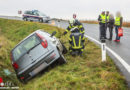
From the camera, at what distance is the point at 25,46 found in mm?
7613

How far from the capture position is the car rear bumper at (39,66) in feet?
23.4

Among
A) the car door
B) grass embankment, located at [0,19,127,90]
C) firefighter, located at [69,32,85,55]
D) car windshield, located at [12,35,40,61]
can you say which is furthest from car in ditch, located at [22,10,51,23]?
the car door

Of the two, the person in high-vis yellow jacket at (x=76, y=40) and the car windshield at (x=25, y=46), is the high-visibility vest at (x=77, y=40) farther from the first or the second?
the car windshield at (x=25, y=46)

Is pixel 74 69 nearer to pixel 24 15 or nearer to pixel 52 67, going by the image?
pixel 52 67

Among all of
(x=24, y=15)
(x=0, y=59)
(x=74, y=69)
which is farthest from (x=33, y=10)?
(x=74, y=69)

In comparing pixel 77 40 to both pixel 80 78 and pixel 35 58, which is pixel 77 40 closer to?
pixel 35 58

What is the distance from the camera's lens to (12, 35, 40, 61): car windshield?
24.3 ft

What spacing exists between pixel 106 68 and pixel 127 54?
261 centimetres

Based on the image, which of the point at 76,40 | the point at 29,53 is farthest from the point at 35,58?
the point at 76,40

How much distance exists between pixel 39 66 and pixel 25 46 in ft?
3.26

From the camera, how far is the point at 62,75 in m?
6.52

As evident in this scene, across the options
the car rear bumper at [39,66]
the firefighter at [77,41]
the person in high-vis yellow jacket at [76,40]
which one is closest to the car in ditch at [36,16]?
the person in high-vis yellow jacket at [76,40]

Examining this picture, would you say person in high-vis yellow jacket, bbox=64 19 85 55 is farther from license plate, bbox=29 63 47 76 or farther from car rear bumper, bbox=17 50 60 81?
license plate, bbox=29 63 47 76

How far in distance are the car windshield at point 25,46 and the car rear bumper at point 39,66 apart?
1.97 ft
